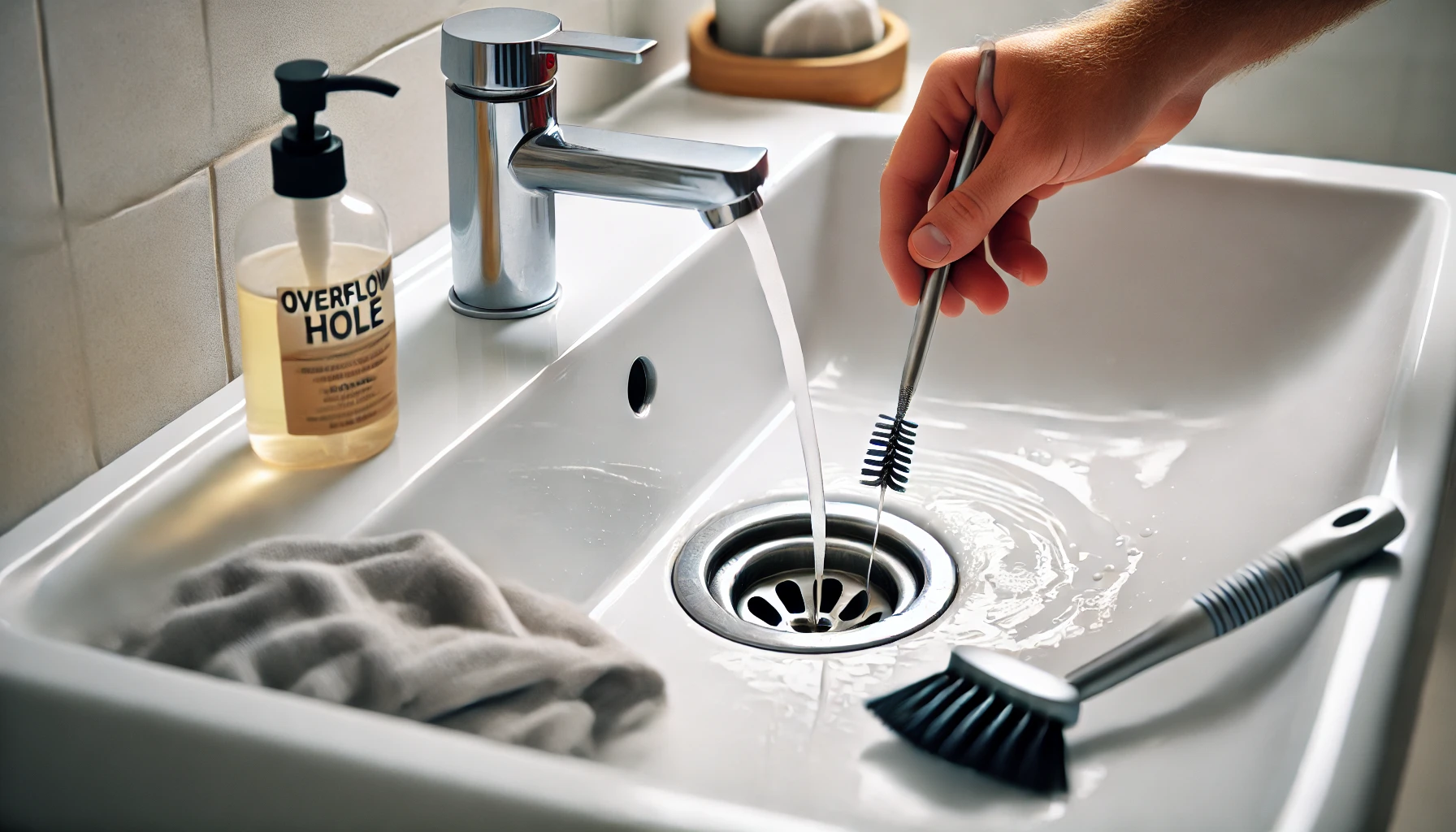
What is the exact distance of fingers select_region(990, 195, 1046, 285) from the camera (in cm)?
75

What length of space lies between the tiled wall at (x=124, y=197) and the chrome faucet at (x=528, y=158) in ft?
0.24

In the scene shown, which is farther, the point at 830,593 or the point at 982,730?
the point at 830,593

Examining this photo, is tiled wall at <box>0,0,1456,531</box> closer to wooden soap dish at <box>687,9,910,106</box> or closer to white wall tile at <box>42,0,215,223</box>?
white wall tile at <box>42,0,215,223</box>

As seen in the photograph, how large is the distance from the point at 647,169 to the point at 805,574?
→ 0.80 feet

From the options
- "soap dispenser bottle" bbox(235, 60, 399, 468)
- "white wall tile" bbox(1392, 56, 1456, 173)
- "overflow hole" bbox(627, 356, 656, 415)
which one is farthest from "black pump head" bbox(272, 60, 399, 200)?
"white wall tile" bbox(1392, 56, 1456, 173)

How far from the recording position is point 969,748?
443 mm

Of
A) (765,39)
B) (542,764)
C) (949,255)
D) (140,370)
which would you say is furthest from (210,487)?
(765,39)

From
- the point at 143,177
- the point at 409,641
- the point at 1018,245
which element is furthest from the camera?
the point at 1018,245

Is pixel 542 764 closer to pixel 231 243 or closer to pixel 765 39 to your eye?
pixel 231 243

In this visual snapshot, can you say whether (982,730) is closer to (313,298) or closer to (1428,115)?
(313,298)

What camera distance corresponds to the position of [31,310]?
0.49 meters

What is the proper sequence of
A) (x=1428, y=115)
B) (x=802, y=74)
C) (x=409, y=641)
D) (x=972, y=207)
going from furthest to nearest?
(x=1428, y=115)
(x=802, y=74)
(x=972, y=207)
(x=409, y=641)

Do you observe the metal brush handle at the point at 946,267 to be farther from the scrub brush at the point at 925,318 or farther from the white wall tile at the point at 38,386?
the white wall tile at the point at 38,386

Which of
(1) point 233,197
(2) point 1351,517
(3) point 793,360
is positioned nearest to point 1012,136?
(3) point 793,360
